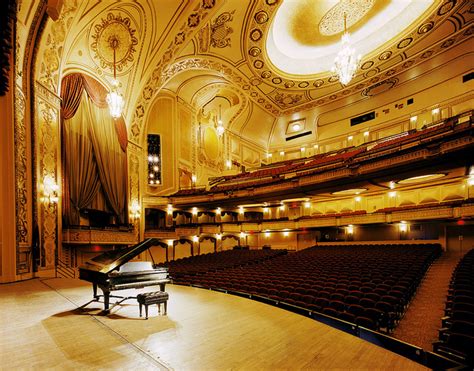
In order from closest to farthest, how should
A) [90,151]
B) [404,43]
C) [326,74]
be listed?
1. [90,151]
2. [404,43]
3. [326,74]

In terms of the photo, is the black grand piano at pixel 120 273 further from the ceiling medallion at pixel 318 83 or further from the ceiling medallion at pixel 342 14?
the ceiling medallion at pixel 318 83

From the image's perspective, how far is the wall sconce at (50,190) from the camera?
6.16 meters

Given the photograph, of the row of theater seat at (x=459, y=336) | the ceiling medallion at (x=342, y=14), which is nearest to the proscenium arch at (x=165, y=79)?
the ceiling medallion at (x=342, y=14)

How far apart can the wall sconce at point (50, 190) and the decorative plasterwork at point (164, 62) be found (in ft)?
13.6

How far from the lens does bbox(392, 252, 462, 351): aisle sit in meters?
2.96

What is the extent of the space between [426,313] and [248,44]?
1041 cm

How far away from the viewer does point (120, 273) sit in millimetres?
3143

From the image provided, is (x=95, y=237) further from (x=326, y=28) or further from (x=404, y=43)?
(x=404, y=43)

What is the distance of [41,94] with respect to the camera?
6.29 meters

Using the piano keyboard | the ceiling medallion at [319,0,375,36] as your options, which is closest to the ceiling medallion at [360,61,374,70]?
the ceiling medallion at [319,0,375,36]

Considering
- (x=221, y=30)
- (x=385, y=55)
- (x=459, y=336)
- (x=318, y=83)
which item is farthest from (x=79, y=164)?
(x=385, y=55)

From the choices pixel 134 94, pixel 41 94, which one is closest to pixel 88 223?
pixel 41 94

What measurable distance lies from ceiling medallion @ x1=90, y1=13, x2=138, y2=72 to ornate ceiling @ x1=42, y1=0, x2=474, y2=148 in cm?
3

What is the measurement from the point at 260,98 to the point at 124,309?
13.0 metres
